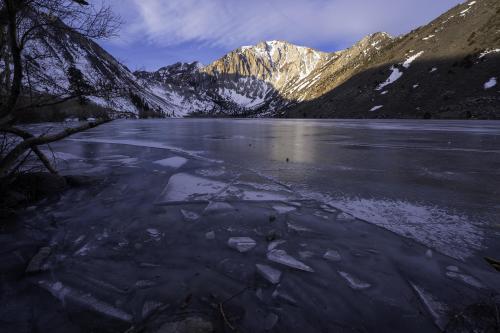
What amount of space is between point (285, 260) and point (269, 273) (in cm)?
37

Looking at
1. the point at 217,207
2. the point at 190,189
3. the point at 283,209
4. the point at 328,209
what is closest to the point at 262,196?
the point at 283,209

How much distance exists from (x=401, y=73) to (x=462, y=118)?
33.0 metres

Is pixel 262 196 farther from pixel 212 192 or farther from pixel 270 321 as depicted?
pixel 270 321

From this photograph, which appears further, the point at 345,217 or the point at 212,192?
the point at 212,192

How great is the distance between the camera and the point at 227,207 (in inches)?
227

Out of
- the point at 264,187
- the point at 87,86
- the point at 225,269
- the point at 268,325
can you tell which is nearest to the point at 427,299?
the point at 268,325

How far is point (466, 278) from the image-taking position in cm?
324

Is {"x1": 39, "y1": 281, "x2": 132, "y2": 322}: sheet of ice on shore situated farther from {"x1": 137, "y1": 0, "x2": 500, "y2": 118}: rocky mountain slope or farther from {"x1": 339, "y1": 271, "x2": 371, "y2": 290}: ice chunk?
{"x1": 137, "y1": 0, "x2": 500, "y2": 118}: rocky mountain slope

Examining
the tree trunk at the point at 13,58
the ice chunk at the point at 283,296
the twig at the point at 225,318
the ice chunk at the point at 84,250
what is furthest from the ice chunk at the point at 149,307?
the tree trunk at the point at 13,58

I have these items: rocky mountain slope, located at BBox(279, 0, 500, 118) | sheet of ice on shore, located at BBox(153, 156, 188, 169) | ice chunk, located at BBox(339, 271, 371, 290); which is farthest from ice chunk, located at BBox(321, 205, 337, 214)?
rocky mountain slope, located at BBox(279, 0, 500, 118)

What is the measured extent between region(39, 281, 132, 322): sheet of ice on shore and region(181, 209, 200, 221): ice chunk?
227 cm

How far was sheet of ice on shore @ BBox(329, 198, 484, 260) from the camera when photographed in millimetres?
3990

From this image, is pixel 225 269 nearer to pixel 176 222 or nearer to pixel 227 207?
pixel 176 222

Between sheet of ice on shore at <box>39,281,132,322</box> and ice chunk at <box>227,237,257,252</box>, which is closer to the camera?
sheet of ice on shore at <box>39,281,132,322</box>
